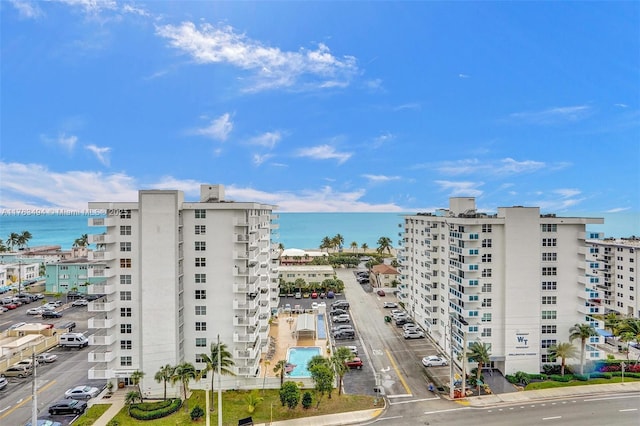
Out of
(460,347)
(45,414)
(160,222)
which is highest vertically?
(160,222)

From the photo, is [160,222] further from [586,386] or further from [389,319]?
[586,386]

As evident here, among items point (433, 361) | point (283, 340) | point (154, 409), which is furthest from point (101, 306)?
point (433, 361)

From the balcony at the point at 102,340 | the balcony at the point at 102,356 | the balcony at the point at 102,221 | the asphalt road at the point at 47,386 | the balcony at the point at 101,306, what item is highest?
the balcony at the point at 102,221

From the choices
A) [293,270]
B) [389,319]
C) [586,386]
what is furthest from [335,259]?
[586,386]

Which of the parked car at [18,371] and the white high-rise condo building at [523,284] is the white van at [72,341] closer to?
the parked car at [18,371]

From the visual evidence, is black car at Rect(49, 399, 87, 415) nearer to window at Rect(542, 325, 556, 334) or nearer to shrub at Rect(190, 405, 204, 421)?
shrub at Rect(190, 405, 204, 421)

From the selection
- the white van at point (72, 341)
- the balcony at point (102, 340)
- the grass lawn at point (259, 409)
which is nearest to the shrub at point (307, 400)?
the grass lawn at point (259, 409)

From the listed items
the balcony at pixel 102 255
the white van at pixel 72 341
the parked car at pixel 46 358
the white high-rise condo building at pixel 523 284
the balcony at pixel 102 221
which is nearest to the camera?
the balcony at pixel 102 255

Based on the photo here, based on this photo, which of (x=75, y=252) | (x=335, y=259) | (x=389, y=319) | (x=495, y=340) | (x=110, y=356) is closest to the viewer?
(x=110, y=356)
